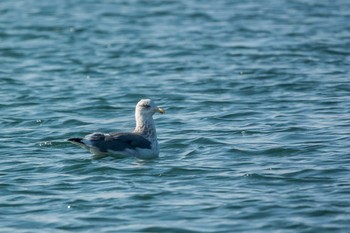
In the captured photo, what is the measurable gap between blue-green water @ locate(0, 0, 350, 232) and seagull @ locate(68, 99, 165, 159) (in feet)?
0.60

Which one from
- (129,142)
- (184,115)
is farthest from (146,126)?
(184,115)

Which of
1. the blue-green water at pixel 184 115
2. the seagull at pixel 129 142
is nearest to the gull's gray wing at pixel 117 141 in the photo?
the seagull at pixel 129 142

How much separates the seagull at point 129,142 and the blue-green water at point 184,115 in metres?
0.18

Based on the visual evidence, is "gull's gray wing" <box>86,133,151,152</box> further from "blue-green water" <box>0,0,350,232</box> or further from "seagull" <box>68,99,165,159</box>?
"blue-green water" <box>0,0,350,232</box>

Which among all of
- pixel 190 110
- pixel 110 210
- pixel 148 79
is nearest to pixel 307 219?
pixel 110 210

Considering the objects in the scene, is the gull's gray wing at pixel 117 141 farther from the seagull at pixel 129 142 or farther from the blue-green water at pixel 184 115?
the blue-green water at pixel 184 115

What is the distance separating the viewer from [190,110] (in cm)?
1911

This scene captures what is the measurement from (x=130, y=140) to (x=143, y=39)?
13989 mm

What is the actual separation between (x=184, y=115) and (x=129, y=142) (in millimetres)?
3921

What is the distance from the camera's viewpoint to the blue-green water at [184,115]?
Result: 39.8 ft

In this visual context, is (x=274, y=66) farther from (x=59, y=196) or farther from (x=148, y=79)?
(x=59, y=196)

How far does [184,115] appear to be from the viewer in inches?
737

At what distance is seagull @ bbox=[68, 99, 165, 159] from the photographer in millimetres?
14555

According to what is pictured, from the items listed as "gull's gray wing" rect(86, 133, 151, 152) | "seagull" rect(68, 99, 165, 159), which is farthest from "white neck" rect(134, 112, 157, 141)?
"gull's gray wing" rect(86, 133, 151, 152)
